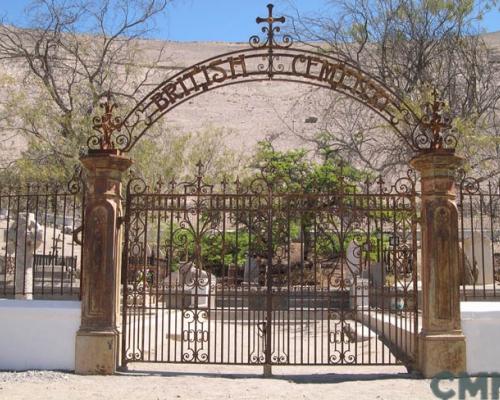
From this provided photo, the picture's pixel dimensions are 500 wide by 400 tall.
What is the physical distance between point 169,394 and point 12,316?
274 cm

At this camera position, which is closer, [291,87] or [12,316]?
[12,316]

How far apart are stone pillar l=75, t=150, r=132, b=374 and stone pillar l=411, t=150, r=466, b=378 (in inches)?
161

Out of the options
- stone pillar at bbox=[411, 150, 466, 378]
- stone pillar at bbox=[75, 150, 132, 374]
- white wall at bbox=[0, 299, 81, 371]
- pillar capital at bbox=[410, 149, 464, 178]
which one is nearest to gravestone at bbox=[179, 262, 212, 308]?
stone pillar at bbox=[75, 150, 132, 374]

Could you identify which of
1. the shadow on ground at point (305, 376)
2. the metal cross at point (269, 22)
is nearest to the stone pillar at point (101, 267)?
the shadow on ground at point (305, 376)

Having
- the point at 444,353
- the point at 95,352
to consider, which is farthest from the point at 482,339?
the point at 95,352

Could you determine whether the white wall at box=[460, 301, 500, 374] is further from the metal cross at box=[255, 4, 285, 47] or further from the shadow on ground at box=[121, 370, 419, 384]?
the metal cross at box=[255, 4, 285, 47]

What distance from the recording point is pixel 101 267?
8.48m

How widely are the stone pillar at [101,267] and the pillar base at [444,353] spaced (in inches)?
162

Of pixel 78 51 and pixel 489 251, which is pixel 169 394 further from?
pixel 78 51

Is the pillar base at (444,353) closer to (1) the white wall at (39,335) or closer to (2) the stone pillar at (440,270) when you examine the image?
(2) the stone pillar at (440,270)

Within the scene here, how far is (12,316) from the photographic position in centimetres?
864

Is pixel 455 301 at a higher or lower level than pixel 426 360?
higher

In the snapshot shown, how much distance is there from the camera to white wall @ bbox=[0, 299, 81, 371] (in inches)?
335

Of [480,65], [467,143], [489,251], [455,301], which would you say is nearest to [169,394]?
[455,301]
